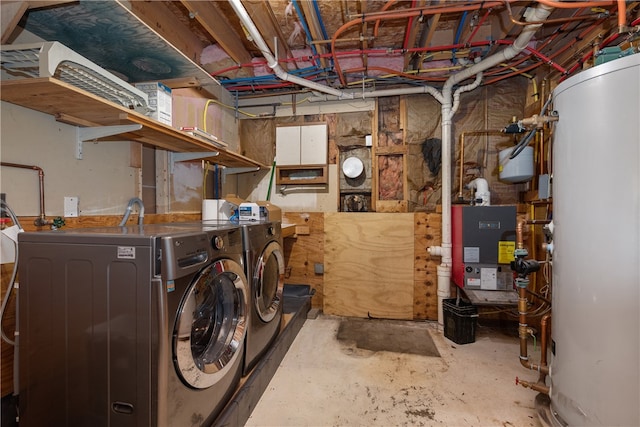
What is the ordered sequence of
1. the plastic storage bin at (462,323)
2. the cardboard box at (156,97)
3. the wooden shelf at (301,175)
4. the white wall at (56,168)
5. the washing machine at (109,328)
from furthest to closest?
the wooden shelf at (301,175)
the plastic storage bin at (462,323)
the cardboard box at (156,97)
the white wall at (56,168)
the washing machine at (109,328)

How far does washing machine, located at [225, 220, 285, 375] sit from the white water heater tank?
65.0 inches

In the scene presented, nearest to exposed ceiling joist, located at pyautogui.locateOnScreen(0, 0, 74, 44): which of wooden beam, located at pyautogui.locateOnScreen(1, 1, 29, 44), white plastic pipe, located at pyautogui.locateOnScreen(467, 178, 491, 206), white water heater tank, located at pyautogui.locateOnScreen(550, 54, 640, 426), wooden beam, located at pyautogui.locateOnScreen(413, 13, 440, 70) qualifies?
wooden beam, located at pyautogui.locateOnScreen(1, 1, 29, 44)

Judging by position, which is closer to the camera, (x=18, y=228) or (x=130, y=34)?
(x=18, y=228)

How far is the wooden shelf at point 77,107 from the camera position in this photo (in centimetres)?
105

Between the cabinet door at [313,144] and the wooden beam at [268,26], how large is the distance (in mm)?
768

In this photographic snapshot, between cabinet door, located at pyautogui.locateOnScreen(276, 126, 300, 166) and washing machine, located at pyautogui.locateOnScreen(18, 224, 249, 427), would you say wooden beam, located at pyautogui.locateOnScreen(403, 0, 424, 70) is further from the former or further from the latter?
washing machine, located at pyautogui.locateOnScreen(18, 224, 249, 427)

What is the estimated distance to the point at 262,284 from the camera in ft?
6.15

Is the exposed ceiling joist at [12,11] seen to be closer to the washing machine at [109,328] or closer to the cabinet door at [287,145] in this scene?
the washing machine at [109,328]

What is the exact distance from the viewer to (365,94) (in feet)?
9.43

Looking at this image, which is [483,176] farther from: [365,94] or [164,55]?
[164,55]

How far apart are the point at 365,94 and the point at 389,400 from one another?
268cm

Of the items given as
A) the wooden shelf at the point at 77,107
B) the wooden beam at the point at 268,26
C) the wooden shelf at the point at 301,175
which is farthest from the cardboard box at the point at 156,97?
the wooden shelf at the point at 301,175

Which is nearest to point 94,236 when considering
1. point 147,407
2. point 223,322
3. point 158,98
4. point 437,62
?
point 147,407

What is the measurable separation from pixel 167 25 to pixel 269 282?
7.06ft
